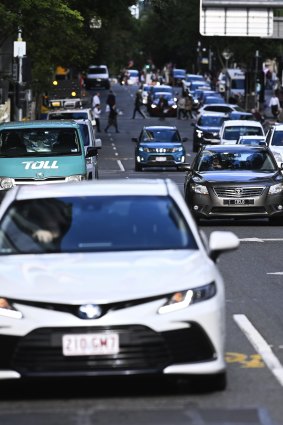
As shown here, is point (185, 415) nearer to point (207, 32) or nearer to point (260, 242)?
point (260, 242)

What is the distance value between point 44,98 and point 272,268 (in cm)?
6502

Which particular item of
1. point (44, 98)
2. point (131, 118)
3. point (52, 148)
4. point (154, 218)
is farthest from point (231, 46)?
point (154, 218)

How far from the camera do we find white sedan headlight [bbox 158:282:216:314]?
920 centimetres

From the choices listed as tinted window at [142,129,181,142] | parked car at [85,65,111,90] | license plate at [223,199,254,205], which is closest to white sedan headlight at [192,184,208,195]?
license plate at [223,199,254,205]

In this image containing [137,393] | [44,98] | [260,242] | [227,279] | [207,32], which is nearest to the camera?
[137,393]

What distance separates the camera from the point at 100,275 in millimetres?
9305

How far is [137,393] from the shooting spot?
31.6 ft

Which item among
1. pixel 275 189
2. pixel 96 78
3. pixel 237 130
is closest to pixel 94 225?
pixel 275 189

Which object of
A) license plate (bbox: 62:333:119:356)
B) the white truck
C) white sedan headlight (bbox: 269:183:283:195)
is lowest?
the white truck

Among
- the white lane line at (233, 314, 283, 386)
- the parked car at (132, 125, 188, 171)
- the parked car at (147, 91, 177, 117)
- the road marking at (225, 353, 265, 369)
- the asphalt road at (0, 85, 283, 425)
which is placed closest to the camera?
the asphalt road at (0, 85, 283, 425)

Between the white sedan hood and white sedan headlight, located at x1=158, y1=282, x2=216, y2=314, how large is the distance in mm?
40

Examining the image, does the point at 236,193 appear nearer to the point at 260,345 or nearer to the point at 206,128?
the point at 260,345

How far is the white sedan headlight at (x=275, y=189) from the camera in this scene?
2552 centimetres

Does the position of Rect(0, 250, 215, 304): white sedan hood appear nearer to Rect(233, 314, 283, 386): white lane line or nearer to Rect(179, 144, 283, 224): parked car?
Rect(233, 314, 283, 386): white lane line
